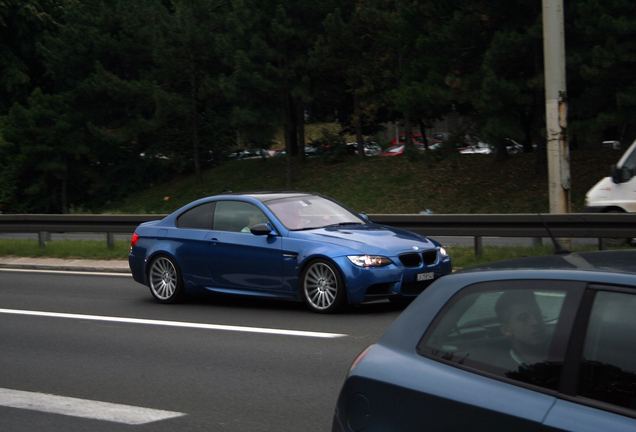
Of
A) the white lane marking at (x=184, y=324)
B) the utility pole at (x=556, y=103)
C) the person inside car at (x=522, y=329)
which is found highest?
the utility pole at (x=556, y=103)

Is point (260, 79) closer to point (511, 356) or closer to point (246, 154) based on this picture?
point (246, 154)

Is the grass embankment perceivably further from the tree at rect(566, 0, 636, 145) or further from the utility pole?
the utility pole

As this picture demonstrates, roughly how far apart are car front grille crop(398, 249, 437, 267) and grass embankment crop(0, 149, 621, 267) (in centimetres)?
882

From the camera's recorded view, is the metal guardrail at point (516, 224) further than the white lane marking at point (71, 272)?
No

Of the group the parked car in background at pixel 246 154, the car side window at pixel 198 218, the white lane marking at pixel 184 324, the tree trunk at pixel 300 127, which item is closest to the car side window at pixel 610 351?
the white lane marking at pixel 184 324

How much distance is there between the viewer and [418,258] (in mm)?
9031

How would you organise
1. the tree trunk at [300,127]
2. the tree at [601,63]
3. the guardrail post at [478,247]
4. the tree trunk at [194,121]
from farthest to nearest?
1. the tree trunk at [194,121]
2. the tree trunk at [300,127]
3. the tree at [601,63]
4. the guardrail post at [478,247]

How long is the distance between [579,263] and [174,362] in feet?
16.3

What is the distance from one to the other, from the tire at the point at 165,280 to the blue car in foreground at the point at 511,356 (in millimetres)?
7455

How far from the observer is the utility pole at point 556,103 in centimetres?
1246

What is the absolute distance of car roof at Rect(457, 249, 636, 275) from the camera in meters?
2.86

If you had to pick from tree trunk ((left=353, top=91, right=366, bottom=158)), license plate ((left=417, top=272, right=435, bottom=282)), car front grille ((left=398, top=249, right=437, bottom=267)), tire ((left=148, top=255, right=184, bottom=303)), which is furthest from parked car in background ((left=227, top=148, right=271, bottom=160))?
license plate ((left=417, top=272, right=435, bottom=282))

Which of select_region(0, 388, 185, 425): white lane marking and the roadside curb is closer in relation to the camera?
select_region(0, 388, 185, 425): white lane marking

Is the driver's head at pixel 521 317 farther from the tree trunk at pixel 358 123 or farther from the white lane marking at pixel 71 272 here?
the tree trunk at pixel 358 123
